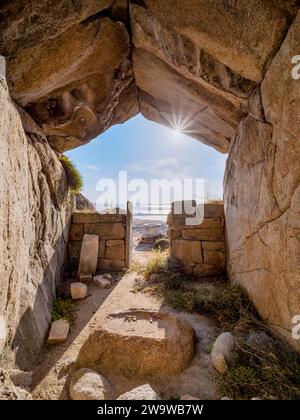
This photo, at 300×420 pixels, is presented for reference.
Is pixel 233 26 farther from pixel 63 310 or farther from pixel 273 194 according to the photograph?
pixel 63 310

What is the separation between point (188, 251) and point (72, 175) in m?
3.78

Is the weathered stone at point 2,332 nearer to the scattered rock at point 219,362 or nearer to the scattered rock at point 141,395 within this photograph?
the scattered rock at point 141,395

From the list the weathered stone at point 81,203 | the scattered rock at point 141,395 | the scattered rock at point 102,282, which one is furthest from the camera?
the weathered stone at point 81,203

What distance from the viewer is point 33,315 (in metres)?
3.09

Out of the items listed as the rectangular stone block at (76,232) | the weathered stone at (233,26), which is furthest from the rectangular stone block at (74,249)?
the weathered stone at (233,26)

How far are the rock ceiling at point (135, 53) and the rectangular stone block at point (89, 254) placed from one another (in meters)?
2.65

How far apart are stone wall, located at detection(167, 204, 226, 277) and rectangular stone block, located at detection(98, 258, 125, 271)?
1.61 metres

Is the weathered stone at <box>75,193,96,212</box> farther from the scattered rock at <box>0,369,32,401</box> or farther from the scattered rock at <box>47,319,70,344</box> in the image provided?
the scattered rock at <box>0,369,32,401</box>

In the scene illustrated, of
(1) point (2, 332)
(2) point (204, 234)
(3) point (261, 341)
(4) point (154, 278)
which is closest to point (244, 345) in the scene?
(3) point (261, 341)

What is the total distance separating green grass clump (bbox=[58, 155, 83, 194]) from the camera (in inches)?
222

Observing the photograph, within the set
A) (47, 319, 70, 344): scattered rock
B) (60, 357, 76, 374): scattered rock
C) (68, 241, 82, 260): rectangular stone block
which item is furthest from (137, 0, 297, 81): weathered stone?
(68, 241, 82, 260): rectangular stone block

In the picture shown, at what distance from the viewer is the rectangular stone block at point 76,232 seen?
6.13 m

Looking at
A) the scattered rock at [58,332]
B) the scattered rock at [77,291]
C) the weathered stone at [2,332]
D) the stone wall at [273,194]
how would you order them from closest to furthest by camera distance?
the weathered stone at [2,332]
the stone wall at [273,194]
the scattered rock at [58,332]
the scattered rock at [77,291]

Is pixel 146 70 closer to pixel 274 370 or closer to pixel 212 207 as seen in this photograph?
pixel 212 207
